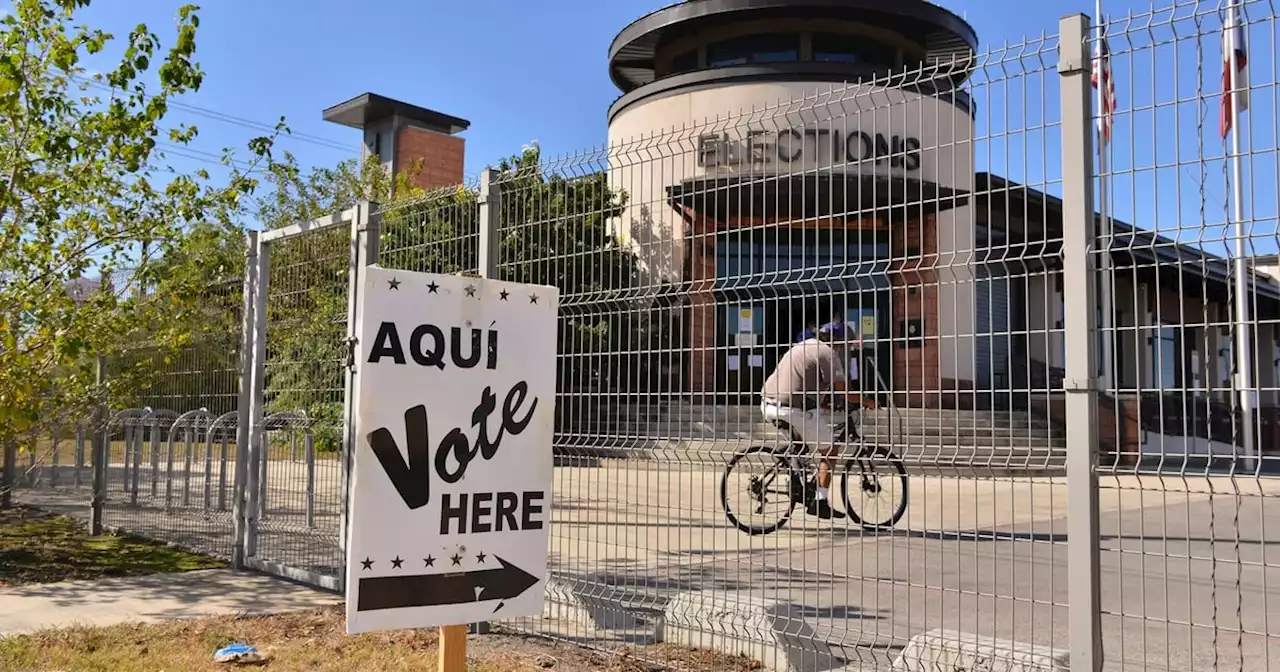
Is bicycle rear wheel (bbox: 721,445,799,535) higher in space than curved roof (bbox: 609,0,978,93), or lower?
lower

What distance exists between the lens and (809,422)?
4.69 meters

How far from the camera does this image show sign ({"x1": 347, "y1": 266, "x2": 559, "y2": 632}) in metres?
3.08

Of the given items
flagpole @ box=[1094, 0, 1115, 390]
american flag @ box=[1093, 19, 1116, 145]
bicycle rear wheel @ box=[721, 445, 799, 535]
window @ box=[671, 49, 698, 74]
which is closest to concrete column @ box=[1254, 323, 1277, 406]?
flagpole @ box=[1094, 0, 1115, 390]

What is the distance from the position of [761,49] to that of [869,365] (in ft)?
65.5

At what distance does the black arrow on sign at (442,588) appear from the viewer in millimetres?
3070

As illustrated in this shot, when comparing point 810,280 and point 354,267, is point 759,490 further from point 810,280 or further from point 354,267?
point 354,267

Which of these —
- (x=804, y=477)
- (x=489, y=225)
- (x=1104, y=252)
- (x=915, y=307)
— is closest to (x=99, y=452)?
(x=489, y=225)

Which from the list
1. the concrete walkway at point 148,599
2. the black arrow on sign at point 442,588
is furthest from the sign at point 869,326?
the concrete walkway at point 148,599

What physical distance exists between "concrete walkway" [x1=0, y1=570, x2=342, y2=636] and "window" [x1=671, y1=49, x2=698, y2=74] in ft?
61.8

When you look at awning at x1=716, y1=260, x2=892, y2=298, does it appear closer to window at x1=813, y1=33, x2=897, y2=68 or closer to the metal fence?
the metal fence

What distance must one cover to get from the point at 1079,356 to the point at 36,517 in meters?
10.0

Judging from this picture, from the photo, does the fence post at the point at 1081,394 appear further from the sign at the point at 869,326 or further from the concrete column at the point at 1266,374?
the sign at the point at 869,326

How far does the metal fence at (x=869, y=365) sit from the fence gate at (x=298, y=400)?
25mm

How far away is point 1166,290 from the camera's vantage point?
3.96m
